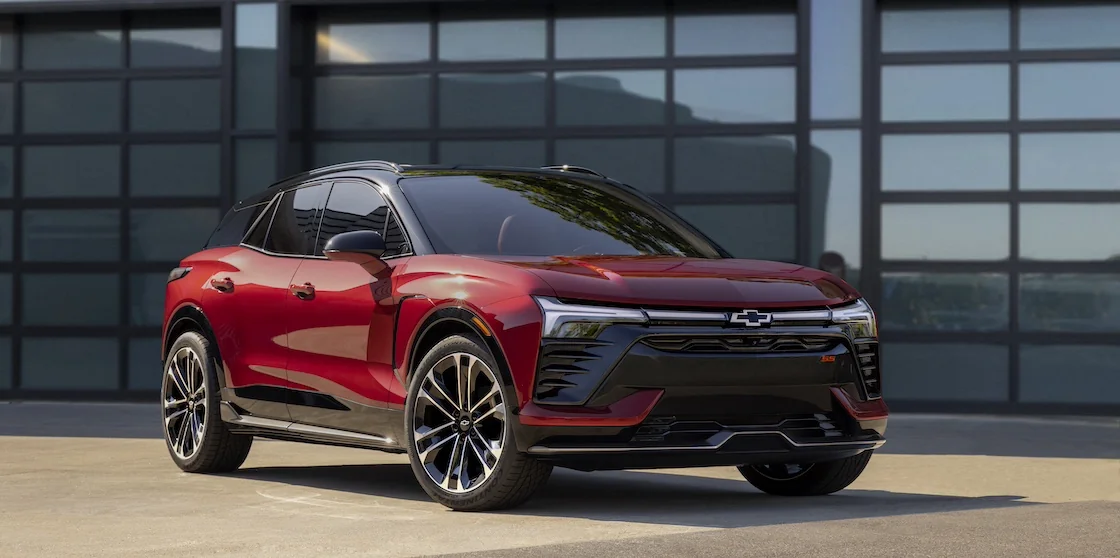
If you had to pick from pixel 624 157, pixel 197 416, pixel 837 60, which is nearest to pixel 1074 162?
pixel 837 60

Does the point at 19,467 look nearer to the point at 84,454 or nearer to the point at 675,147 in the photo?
the point at 84,454

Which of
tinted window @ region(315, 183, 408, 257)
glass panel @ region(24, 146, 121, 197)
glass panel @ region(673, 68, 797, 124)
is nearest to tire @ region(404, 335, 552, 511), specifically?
tinted window @ region(315, 183, 408, 257)

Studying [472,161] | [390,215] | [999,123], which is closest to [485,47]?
[472,161]

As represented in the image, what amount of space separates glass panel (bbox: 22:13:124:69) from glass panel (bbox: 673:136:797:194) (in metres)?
6.03

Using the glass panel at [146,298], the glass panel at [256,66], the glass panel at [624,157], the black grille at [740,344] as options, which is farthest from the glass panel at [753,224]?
the black grille at [740,344]

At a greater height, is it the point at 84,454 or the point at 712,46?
the point at 712,46

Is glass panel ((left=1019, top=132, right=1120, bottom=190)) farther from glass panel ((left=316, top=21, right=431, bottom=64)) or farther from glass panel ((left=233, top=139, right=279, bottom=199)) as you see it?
glass panel ((left=233, top=139, right=279, bottom=199))

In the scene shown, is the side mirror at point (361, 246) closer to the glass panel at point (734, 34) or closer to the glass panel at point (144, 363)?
the glass panel at point (734, 34)

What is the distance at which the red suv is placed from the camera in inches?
262

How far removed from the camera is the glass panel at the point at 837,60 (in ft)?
51.6

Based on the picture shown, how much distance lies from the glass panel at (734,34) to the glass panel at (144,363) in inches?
240

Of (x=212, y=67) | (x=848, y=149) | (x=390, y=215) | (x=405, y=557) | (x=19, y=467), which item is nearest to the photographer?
(x=405, y=557)

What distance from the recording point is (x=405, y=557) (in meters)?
5.74

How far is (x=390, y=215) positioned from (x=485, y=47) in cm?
900
